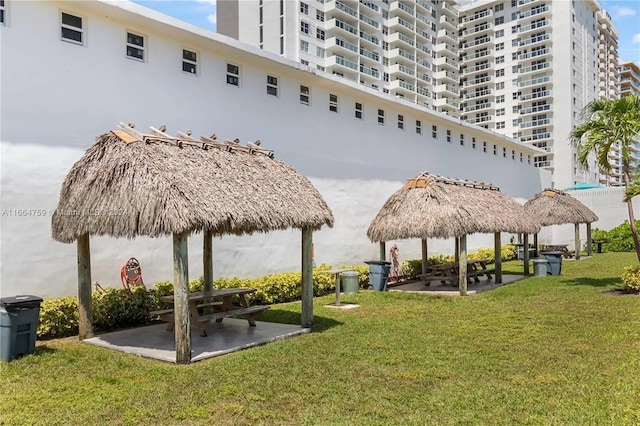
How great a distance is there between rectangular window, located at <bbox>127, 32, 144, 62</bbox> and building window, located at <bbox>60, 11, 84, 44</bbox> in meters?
1.17

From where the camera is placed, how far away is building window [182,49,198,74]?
44.9 feet

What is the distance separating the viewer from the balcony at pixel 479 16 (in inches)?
2835

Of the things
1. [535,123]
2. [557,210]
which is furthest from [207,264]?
[535,123]

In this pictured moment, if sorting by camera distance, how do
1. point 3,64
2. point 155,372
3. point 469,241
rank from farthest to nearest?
point 469,241, point 3,64, point 155,372

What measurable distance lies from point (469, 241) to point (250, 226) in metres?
21.3

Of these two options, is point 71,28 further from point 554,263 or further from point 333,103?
point 554,263

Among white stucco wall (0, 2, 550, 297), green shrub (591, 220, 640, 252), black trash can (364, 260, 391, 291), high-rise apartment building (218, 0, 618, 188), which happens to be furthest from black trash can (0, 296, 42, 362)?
high-rise apartment building (218, 0, 618, 188)

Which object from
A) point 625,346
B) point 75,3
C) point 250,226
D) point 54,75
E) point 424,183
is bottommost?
point 625,346

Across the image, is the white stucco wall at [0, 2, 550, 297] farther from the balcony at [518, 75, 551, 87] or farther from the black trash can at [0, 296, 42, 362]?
the balcony at [518, 75, 551, 87]

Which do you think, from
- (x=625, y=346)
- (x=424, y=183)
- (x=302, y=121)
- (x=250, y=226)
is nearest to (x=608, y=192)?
(x=424, y=183)

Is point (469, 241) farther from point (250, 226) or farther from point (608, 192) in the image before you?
point (250, 226)

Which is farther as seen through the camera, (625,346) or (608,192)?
(608,192)

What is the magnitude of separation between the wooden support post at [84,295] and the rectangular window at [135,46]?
16.5 feet

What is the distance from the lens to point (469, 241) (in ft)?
91.9
